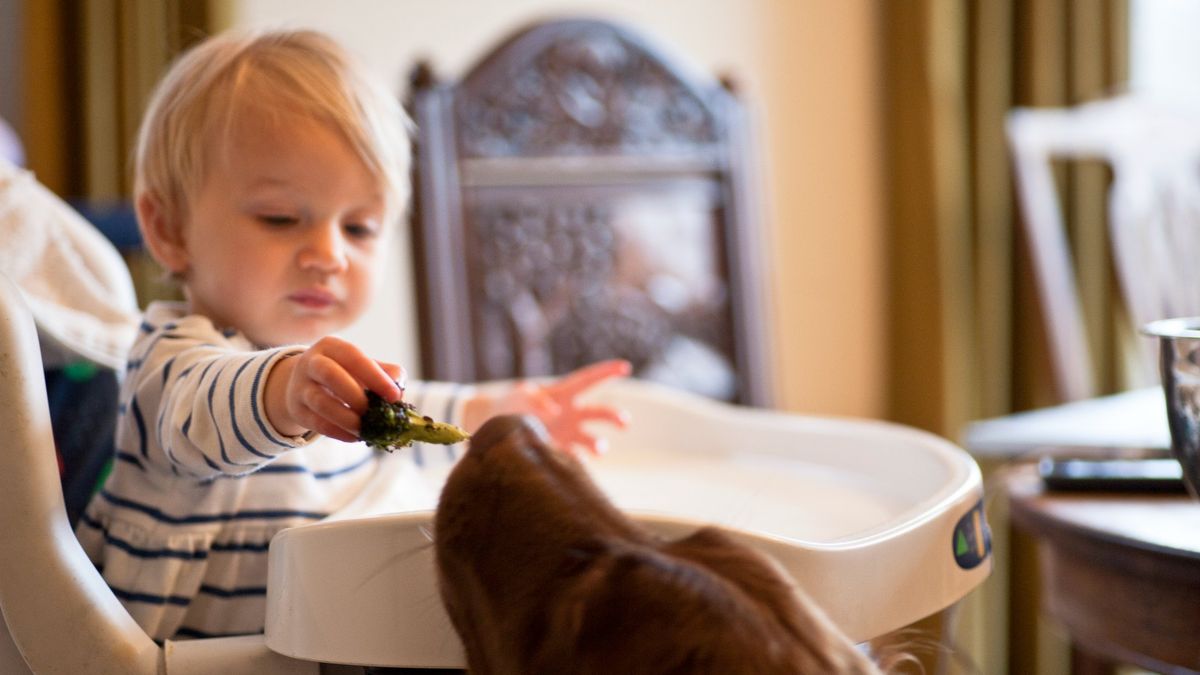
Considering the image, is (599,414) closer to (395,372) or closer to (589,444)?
(589,444)

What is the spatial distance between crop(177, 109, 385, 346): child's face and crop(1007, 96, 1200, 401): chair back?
125 centimetres

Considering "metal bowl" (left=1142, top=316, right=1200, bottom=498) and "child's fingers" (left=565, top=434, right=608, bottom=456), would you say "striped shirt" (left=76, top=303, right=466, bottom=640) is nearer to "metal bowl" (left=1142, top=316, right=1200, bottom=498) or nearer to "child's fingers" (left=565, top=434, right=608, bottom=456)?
"child's fingers" (left=565, top=434, right=608, bottom=456)

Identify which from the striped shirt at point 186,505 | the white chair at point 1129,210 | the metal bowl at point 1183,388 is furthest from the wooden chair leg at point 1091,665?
the striped shirt at point 186,505

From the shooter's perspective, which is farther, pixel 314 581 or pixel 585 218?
pixel 585 218

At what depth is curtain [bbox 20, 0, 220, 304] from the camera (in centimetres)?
176

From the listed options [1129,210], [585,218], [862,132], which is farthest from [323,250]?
[862,132]

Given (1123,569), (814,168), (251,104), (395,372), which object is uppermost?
(251,104)

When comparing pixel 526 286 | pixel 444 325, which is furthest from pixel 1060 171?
pixel 444 325

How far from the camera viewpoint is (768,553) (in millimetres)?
A: 485

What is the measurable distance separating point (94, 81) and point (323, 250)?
128cm

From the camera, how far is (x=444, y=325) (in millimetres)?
1462

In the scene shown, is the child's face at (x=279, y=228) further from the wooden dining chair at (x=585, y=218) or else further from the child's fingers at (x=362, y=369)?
the wooden dining chair at (x=585, y=218)

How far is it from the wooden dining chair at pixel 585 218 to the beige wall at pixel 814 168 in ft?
2.37

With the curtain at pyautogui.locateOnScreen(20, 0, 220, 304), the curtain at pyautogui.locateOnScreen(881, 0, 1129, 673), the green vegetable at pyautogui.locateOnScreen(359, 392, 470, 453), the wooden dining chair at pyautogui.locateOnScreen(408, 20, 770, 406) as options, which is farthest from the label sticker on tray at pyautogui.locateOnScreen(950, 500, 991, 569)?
the curtain at pyautogui.locateOnScreen(881, 0, 1129, 673)
